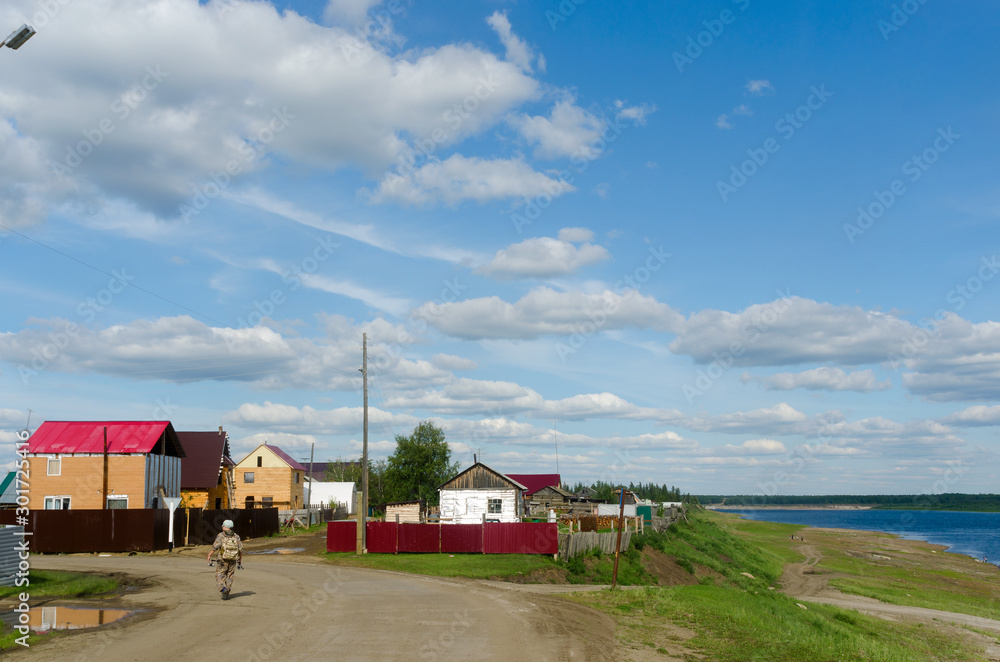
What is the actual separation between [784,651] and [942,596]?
3880 centimetres

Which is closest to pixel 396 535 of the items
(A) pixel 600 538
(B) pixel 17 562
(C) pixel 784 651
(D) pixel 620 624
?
(A) pixel 600 538

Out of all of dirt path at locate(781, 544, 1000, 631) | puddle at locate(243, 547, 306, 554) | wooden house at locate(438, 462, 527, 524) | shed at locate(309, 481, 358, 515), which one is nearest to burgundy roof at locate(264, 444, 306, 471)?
shed at locate(309, 481, 358, 515)

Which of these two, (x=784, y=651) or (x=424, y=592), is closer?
(x=784, y=651)

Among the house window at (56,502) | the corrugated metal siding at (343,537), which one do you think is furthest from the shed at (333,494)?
the corrugated metal siding at (343,537)

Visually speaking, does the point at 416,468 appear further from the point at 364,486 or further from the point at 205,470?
the point at 364,486

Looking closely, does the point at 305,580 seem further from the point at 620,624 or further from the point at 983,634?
the point at 983,634

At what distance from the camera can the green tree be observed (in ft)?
323

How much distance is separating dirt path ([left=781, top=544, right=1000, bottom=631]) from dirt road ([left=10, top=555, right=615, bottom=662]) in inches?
922

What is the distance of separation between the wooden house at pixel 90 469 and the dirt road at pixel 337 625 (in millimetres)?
23123

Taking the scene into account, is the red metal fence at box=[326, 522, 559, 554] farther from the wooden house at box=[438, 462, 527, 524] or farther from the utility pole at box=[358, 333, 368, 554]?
the wooden house at box=[438, 462, 527, 524]

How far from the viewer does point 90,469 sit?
43.8 metres

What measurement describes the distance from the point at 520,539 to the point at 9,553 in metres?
20.0

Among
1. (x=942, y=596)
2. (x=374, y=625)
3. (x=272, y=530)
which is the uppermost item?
(x=374, y=625)

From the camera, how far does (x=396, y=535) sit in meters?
34.5
